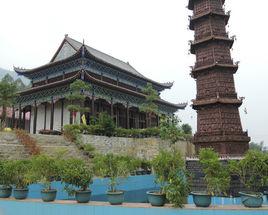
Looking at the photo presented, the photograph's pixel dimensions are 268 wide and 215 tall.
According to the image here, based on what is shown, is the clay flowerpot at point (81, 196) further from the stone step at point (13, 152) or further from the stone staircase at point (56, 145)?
the stone staircase at point (56, 145)

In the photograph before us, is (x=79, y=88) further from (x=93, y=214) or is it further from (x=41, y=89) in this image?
(x=93, y=214)

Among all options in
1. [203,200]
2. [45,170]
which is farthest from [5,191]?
[203,200]

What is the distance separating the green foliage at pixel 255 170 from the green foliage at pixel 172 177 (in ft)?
6.33

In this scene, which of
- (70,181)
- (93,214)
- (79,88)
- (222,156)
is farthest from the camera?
(79,88)

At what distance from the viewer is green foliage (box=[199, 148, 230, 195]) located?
9.45 m

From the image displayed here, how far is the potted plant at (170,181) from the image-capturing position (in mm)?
7367

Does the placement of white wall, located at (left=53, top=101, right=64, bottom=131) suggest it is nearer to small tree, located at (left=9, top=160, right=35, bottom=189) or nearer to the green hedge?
the green hedge

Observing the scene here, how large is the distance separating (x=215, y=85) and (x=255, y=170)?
15.9 metres

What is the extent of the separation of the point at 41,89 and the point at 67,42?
7782mm

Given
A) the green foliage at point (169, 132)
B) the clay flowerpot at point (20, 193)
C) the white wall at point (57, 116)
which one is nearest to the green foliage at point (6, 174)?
the clay flowerpot at point (20, 193)

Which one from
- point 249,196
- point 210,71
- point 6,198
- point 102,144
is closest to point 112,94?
point 102,144

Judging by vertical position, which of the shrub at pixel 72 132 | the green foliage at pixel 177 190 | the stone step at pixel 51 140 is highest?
the shrub at pixel 72 132

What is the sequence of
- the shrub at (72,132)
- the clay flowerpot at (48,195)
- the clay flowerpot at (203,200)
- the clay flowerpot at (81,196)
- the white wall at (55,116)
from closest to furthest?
the clay flowerpot at (203,200), the clay flowerpot at (81,196), the clay flowerpot at (48,195), the shrub at (72,132), the white wall at (55,116)

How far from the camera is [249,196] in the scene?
741cm
